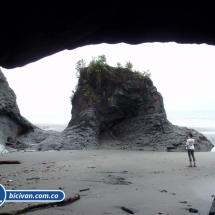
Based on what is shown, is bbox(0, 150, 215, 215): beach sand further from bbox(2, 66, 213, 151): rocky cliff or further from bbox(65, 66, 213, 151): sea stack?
bbox(65, 66, 213, 151): sea stack

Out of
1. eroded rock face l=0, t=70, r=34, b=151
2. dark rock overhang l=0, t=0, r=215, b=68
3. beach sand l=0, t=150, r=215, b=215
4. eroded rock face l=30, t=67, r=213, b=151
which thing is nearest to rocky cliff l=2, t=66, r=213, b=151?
eroded rock face l=30, t=67, r=213, b=151

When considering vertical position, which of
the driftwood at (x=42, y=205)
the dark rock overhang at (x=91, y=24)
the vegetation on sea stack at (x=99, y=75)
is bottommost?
the driftwood at (x=42, y=205)

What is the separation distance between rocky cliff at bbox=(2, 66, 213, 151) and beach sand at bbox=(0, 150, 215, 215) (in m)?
5.99

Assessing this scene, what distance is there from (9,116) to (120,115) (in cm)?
784

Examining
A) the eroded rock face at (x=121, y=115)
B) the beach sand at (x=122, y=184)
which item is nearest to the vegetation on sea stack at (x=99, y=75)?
the eroded rock face at (x=121, y=115)

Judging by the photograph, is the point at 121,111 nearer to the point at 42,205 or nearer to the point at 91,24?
the point at 42,205

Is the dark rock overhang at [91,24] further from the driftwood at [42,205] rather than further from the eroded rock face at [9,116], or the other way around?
the eroded rock face at [9,116]

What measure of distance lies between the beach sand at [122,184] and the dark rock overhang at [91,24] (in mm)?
2644

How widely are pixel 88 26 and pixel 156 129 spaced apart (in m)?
15.0

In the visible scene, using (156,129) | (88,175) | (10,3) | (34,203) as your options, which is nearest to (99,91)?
(156,129)

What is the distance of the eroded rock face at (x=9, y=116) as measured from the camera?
785 inches

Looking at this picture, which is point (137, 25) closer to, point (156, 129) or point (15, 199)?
point (15, 199)

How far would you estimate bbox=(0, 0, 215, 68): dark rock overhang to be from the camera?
11.1ft

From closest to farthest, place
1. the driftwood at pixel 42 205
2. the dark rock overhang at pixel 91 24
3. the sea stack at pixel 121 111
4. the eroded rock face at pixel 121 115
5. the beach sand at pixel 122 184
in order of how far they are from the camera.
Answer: the dark rock overhang at pixel 91 24 → the driftwood at pixel 42 205 → the beach sand at pixel 122 184 → the eroded rock face at pixel 121 115 → the sea stack at pixel 121 111
